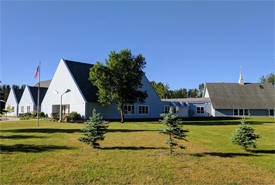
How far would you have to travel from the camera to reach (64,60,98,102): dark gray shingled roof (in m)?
30.0

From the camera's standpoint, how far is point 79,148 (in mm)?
9508

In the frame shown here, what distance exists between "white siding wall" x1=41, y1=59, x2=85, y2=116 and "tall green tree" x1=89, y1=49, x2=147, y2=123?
5119 millimetres

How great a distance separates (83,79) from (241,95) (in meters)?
37.4

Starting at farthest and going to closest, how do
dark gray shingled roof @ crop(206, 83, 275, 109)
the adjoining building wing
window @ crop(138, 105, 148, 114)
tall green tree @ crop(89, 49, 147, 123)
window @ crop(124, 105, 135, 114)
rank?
1. the adjoining building wing
2. dark gray shingled roof @ crop(206, 83, 275, 109)
3. window @ crop(138, 105, 148, 114)
4. window @ crop(124, 105, 135, 114)
5. tall green tree @ crop(89, 49, 147, 123)

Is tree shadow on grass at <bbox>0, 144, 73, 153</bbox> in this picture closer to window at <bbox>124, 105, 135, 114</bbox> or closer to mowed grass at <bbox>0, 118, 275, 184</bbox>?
mowed grass at <bbox>0, 118, 275, 184</bbox>

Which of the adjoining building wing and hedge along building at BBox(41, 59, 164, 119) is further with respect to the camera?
the adjoining building wing

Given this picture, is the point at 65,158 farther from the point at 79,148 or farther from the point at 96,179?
the point at 96,179

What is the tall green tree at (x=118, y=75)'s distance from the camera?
25766 mm

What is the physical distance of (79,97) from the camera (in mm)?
29688

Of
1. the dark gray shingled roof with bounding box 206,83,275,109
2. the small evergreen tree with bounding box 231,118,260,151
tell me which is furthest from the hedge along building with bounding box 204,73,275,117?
the small evergreen tree with bounding box 231,118,260,151

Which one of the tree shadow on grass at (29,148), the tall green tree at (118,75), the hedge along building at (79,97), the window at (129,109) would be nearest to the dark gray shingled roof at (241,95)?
the hedge along building at (79,97)

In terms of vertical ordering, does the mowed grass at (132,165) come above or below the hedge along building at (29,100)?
below

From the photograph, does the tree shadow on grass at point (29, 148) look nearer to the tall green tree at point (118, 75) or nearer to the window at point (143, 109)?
the tall green tree at point (118, 75)

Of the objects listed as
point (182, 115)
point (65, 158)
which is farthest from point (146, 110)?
point (65, 158)
